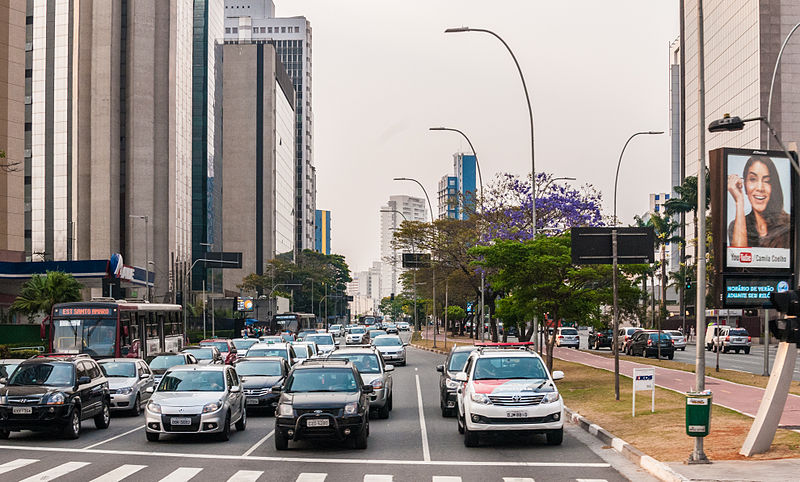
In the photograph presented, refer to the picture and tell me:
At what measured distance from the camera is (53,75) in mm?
98500

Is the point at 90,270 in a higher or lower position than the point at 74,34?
lower

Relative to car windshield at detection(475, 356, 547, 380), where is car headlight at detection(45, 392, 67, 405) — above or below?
below

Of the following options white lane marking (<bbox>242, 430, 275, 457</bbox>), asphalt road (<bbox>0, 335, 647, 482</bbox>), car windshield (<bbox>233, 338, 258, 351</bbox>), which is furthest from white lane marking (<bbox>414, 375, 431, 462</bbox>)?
car windshield (<bbox>233, 338, 258, 351</bbox>)

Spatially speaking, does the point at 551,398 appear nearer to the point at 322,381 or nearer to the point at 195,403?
the point at 322,381

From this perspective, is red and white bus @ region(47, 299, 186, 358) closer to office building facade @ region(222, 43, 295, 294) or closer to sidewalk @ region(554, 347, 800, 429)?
sidewalk @ region(554, 347, 800, 429)

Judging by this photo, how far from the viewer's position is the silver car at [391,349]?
156ft

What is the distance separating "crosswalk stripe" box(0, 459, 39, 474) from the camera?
1541cm

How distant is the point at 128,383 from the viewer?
25688 millimetres

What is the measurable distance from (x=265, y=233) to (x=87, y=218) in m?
61.3

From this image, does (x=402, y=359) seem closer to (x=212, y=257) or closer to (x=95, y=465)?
(x=95, y=465)

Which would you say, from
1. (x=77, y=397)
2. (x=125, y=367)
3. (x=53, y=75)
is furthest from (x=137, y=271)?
(x=77, y=397)

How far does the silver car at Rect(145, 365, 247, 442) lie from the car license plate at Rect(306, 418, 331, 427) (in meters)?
2.71

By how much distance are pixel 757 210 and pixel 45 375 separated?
19.8m

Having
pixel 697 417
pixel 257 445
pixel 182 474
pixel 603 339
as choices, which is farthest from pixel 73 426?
pixel 603 339
